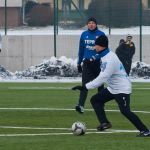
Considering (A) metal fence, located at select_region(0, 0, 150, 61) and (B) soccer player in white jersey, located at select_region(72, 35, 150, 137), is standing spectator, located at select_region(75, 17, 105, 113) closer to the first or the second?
(B) soccer player in white jersey, located at select_region(72, 35, 150, 137)

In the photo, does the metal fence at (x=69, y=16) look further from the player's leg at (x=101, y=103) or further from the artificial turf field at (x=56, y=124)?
the player's leg at (x=101, y=103)

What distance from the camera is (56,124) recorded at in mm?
16422

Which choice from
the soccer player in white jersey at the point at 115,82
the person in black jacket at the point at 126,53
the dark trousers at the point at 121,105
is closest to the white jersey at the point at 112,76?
the soccer player in white jersey at the point at 115,82

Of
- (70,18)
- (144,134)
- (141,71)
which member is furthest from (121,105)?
(70,18)

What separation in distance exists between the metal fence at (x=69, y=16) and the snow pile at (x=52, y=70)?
95.6 inches

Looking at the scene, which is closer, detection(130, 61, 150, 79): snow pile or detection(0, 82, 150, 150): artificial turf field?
detection(0, 82, 150, 150): artificial turf field

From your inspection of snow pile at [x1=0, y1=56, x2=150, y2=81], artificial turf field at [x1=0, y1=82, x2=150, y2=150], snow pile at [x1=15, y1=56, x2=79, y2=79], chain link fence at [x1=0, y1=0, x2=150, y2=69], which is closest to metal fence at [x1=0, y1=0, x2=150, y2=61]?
chain link fence at [x1=0, y1=0, x2=150, y2=69]

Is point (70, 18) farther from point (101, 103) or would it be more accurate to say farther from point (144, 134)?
point (144, 134)

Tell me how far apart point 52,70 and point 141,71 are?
3.79m

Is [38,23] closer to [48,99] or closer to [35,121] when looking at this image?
[48,99]

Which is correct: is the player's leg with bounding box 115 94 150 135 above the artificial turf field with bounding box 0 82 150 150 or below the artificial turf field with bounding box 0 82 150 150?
above

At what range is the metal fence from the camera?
39.6 m

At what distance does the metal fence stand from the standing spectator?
2081 centimetres

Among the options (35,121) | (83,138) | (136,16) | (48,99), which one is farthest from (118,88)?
(136,16)
